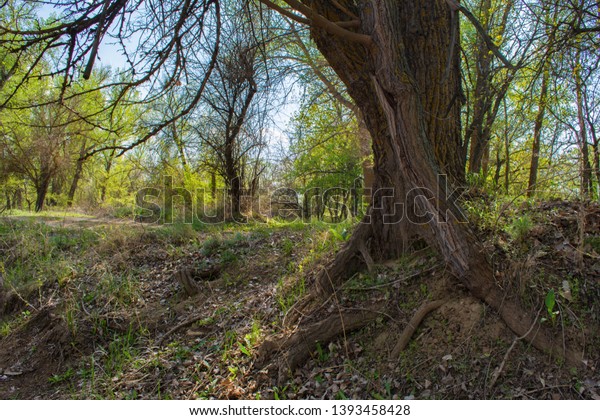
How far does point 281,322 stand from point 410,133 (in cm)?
220

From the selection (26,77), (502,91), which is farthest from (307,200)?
(26,77)

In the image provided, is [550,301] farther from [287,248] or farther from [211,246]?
[211,246]

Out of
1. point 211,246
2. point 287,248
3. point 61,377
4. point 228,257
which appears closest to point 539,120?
point 287,248

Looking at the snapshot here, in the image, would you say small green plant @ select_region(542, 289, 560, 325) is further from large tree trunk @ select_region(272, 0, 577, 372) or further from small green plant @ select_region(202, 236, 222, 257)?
small green plant @ select_region(202, 236, 222, 257)

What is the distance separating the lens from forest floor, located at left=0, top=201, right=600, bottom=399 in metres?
2.92

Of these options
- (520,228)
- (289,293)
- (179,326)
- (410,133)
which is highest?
(410,133)

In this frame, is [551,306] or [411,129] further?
[411,129]

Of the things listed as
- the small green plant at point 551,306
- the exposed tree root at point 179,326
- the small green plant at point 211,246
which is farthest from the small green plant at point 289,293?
the small green plant at point 551,306

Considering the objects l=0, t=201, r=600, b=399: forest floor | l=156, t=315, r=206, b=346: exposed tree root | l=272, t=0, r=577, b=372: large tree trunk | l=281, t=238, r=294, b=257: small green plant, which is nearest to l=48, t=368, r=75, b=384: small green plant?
l=0, t=201, r=600, b=399: forest floor

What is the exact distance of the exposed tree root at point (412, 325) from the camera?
10.7ft

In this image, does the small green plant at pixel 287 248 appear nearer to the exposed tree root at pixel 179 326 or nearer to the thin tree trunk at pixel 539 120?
the exposed tree root at pixel 179 326

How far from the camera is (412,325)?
10.9ft

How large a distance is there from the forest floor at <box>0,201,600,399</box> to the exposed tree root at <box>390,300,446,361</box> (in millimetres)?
48

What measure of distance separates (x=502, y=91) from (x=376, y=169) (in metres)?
2.05
